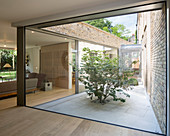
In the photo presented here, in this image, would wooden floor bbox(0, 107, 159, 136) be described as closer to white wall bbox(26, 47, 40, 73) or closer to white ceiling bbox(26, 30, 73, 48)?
white wall bbox(26, 47, 40, 73)

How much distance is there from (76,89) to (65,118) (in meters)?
1.26

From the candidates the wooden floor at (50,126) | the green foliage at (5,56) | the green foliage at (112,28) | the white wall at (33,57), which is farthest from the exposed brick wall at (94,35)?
the green foliage at (5,56)

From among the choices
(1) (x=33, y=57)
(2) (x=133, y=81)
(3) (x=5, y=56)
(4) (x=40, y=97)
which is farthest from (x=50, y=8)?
(3) (x=5, y=56)

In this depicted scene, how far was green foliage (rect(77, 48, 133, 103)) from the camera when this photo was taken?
2875 mm

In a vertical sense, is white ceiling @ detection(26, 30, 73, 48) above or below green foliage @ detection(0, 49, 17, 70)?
above

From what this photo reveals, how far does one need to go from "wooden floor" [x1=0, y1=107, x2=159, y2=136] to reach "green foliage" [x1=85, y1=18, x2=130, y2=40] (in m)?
1.72

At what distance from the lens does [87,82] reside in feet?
12.3

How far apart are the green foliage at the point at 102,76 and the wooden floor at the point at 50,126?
87 centimetres

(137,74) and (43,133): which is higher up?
(137,74)

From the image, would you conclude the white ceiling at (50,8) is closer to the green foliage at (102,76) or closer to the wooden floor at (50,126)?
the green foliage at (102,76)

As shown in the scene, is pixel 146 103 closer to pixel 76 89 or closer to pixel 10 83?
pixel 76 89

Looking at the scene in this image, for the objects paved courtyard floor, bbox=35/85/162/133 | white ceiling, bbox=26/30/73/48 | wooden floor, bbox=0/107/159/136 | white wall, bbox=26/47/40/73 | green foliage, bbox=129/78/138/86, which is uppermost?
white ceiling, bbox=26/30/73/48

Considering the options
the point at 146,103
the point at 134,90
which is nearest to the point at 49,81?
the point at 134,90

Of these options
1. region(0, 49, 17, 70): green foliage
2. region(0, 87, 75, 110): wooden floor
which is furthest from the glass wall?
region(0, 49, 17, 70): green foliage
